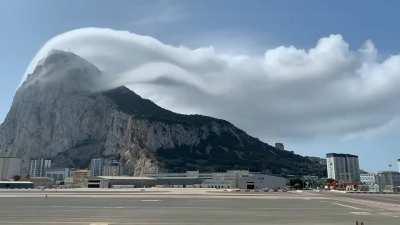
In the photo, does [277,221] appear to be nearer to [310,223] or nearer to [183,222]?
[310,223]

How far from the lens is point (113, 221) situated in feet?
119

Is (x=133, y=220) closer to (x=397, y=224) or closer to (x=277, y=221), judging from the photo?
(x=277, y=221)

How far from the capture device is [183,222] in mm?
35812

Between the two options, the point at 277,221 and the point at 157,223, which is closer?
the point at 157,223

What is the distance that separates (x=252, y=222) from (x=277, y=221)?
2.56m

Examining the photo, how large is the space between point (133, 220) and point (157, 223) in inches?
126

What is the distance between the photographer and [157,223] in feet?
115

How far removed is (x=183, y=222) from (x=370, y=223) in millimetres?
15963

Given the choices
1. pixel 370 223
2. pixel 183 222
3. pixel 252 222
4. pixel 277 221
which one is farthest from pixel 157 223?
pixel 370 223

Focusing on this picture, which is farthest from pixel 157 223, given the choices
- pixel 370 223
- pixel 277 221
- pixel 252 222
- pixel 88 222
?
pixel 370 223

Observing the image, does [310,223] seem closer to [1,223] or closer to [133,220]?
[133,220]

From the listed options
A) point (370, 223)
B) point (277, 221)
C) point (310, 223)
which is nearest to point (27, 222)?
point (277, 221)

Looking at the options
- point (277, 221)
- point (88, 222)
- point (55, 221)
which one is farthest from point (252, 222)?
point (55, 221)

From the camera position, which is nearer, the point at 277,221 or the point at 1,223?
the point at 1,223
